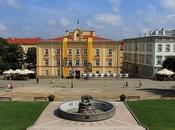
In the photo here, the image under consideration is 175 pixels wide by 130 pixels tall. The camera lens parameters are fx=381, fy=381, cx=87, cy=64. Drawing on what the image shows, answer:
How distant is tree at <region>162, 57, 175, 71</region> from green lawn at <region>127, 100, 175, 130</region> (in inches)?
1466

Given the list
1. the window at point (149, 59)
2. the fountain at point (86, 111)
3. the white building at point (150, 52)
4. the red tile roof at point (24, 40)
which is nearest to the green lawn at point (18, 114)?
the fountain at point (86, 111)

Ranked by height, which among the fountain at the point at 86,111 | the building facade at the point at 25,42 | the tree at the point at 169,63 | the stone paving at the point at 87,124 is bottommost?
the stone paving at the point at 87,124

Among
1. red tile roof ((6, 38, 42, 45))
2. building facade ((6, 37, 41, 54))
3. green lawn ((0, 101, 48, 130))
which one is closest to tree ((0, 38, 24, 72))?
building facade ((6, 37, 41, 54))

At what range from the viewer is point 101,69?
7719cm

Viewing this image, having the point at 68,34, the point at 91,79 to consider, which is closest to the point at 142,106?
the point at 91,79

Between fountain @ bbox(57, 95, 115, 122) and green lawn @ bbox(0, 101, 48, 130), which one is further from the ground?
fountain @ bbox(57, 95, 115, 122)

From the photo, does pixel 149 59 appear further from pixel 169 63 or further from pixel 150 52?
pixel 169 63

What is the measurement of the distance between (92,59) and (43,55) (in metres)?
9.97

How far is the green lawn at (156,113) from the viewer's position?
81.8ft

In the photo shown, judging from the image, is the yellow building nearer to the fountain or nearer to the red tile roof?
the fountain

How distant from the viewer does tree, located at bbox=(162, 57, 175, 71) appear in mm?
70375

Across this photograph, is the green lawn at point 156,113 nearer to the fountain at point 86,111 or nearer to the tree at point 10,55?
the fountain at point 86,111

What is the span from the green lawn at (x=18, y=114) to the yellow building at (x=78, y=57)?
1728 inches

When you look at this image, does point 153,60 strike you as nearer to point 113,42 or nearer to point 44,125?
point 113,42
